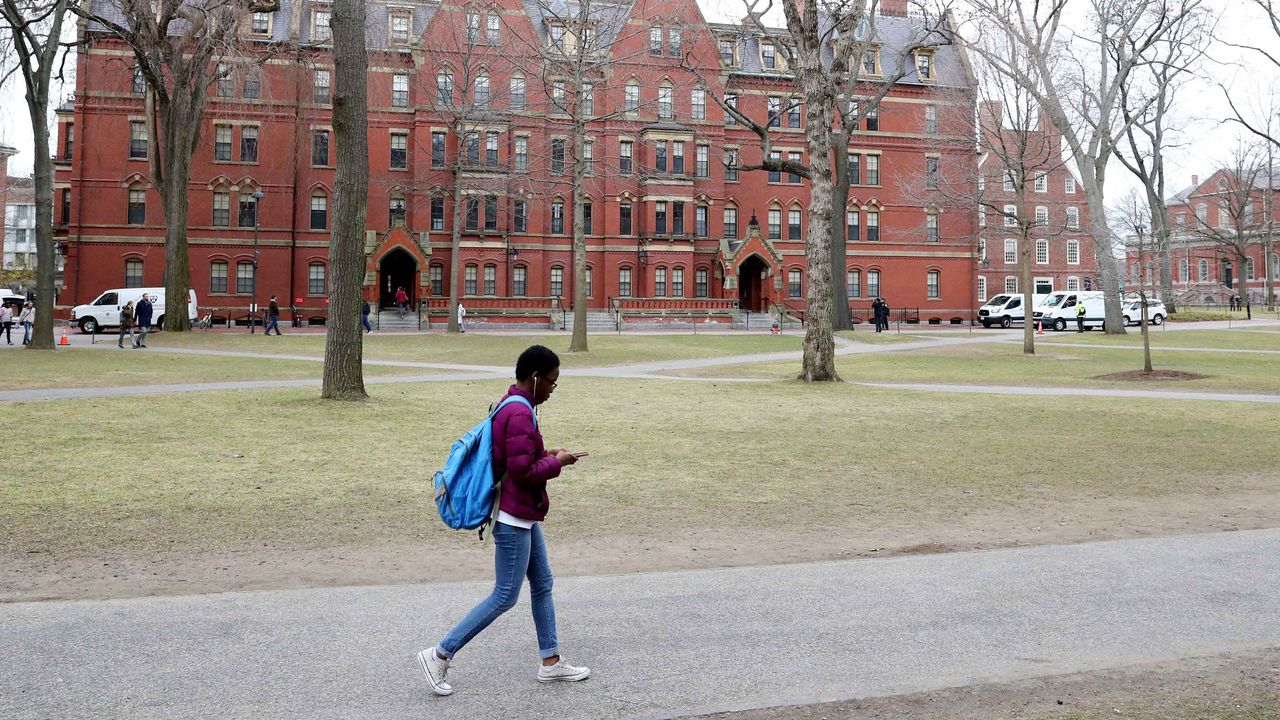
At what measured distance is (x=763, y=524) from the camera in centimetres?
841

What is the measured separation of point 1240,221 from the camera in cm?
7544

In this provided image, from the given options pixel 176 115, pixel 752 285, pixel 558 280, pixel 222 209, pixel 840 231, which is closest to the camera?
pixel 176 115

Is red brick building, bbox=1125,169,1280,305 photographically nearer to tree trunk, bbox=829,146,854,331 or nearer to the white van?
tree trunk, bbox=829,146,854,331

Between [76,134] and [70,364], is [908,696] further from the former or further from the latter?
[76,134]

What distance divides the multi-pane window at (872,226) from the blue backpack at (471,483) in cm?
5922

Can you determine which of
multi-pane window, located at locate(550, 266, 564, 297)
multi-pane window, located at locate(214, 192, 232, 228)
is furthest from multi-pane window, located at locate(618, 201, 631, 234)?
multi-pane window, located at locate(214, 192, 232, 228)

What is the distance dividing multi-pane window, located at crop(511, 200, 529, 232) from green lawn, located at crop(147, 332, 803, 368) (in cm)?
1553

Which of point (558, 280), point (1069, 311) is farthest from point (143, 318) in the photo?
point (1069, 311)

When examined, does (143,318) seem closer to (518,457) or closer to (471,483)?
(471,483)

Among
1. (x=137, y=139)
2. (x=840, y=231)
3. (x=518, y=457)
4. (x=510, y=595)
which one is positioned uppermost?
(x=137, y=139)

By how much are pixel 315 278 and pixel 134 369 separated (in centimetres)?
3259

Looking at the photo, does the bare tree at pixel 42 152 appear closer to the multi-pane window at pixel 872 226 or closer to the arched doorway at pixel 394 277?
the arched doorway at pixel 394 277

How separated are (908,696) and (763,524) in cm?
383

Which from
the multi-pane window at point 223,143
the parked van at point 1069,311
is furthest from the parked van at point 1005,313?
the multi-pane window at point 223,143
